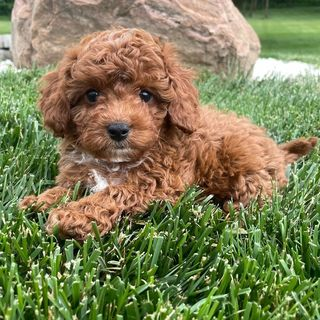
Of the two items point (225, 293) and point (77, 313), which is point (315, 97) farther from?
point (77, 313)

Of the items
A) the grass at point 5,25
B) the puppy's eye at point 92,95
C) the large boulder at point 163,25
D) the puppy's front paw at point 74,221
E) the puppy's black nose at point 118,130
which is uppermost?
the puppy's eye at point 92,95

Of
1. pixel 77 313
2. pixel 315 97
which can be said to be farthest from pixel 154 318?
pixel 315 97

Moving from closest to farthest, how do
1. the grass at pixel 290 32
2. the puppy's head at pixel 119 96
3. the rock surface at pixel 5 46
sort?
the puppy's head at pixel 119 96
the rock surface at pixel 5 46
the grass at pixel 290 32

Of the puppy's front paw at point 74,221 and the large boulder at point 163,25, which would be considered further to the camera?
the large boulder at point 163,25

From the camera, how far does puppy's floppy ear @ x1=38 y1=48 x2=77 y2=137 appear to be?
10.3 feet

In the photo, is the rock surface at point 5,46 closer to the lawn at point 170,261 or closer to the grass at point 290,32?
the grass at point 290,32

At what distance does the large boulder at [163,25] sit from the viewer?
8547 mm

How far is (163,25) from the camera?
8555 mm

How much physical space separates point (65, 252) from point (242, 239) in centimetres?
87

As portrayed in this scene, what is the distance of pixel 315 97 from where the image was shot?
688 cm

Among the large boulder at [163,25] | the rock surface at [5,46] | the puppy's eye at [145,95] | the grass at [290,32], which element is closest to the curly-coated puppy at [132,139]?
the puppy's eye at [145,95]

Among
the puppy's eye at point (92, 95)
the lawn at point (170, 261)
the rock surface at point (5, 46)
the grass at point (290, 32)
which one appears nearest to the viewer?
the lawn at point (170, 261)

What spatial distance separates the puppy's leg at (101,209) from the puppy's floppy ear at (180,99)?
0.35 m

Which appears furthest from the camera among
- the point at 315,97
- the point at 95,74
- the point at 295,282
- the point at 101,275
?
the point at 315,97
